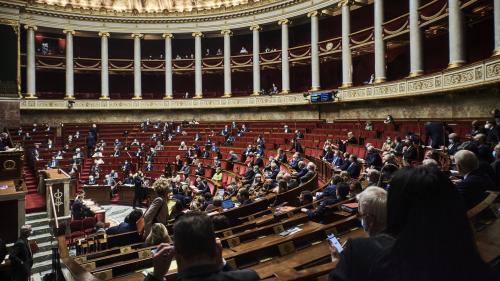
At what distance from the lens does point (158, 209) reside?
489 cm

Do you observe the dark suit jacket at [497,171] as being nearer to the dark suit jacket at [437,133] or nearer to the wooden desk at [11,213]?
the dark suit jacket at [437,133]

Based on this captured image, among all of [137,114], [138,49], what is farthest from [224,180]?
[138,49]

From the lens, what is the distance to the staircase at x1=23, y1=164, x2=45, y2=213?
509 inches

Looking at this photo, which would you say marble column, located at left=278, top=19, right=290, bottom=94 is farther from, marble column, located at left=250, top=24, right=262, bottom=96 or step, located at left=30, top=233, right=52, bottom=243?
step, located at left=30, top=233, right=52, bottom=243

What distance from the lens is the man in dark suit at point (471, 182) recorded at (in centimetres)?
344

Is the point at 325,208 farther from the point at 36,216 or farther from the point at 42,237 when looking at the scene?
the point at 36,216

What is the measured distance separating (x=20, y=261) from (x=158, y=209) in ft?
10.9

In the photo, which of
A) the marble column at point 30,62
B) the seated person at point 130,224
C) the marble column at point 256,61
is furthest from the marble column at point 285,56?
the seated person at point 130,224

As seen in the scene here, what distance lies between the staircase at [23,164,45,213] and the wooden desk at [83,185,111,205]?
1986mm

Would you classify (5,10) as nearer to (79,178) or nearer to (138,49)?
(138,49)

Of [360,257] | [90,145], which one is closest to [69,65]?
[90,145]

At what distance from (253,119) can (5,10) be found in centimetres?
1765

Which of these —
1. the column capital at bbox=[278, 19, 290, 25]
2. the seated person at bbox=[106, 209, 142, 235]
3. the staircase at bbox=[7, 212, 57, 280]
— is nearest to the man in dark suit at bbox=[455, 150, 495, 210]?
the seated person at bbox=[106, 209, 142, 235]

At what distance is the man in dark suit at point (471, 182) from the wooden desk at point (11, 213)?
11200mm
